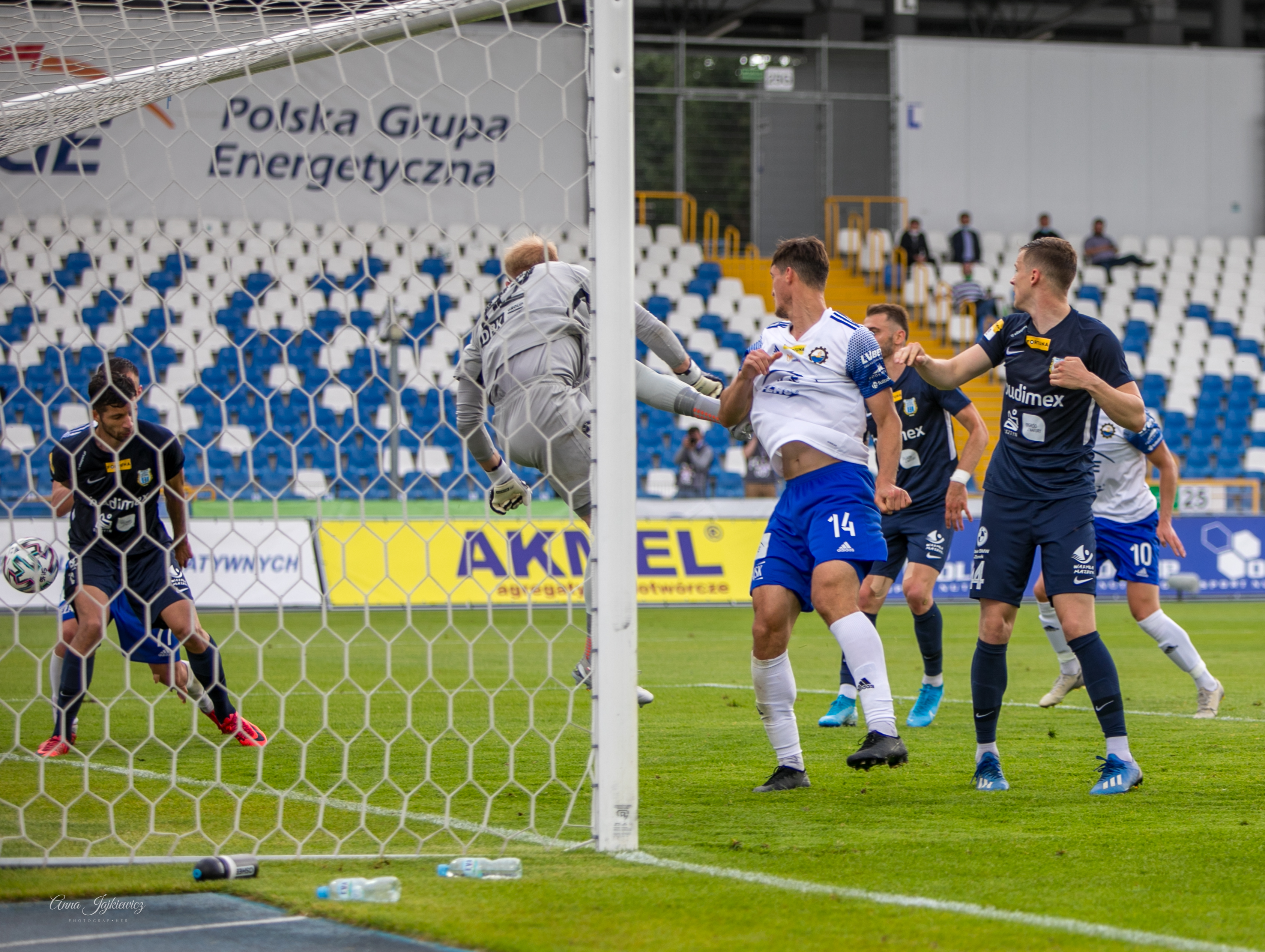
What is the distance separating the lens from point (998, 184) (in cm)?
2881

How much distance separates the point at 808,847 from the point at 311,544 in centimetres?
1182

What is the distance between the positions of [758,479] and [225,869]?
49.6 ft

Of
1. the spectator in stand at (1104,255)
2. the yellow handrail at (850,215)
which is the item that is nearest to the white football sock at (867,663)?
the yellow handrail at (850,215)

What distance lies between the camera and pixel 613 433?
14.0 feet

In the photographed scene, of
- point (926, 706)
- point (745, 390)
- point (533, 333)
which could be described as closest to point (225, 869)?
point (533, 333)

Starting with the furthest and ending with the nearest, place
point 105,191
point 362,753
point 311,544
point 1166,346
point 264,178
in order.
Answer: point 1166,346
point 105,191
point 311,544
point 362,753
point 264,178

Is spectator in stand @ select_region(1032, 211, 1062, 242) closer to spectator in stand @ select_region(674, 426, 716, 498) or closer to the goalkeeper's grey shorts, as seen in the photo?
spectator in stand @ select_region(674, 426, 716, 498)

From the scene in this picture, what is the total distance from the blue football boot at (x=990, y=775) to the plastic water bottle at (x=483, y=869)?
220cm

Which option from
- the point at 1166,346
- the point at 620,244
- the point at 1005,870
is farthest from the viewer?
the point at 1166,346

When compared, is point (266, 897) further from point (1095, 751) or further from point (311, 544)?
point (311, 544)

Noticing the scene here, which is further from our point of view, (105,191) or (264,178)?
(105,191)

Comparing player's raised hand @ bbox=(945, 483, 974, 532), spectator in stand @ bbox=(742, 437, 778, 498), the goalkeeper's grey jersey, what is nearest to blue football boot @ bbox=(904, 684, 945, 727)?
player's raised hand @ bbox=(945, 483, 974, 532)

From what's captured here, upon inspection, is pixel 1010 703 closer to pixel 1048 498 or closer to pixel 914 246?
pixel 1048 498

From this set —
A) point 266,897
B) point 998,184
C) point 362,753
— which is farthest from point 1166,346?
point 266,897
